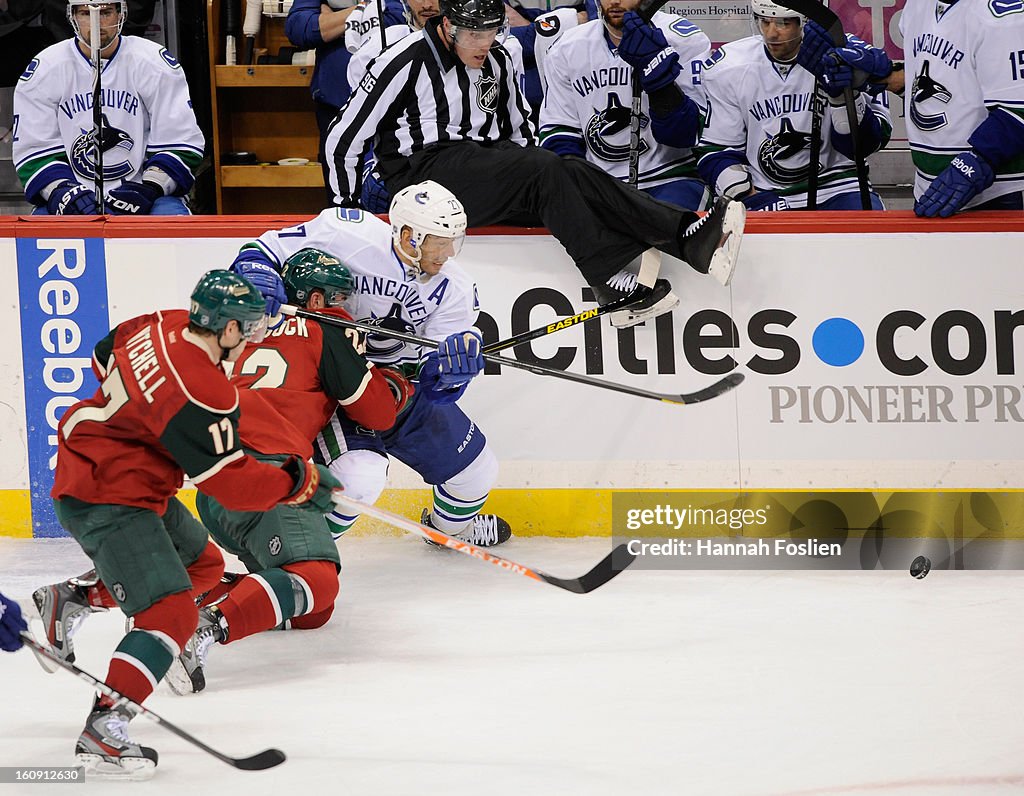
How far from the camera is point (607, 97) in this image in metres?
4.46

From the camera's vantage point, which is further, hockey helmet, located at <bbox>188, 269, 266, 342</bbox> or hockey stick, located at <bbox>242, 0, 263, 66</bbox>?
hockey stick, located at <bbox>242, 0, 263, 66</bbox>

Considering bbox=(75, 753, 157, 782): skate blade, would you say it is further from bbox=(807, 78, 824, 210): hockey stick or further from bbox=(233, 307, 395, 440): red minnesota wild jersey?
bbox=(807, 78, 824, 210): hockey stick

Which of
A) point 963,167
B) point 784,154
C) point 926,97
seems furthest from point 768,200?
point 963,167

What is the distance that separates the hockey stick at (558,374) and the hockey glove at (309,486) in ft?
2.58

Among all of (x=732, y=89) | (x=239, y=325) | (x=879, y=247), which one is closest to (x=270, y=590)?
(x=239, y=325)

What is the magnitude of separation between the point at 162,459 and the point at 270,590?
1.78 feet

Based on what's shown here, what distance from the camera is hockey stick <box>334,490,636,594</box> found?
296 centimetres

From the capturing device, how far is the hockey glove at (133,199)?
4.53 metres

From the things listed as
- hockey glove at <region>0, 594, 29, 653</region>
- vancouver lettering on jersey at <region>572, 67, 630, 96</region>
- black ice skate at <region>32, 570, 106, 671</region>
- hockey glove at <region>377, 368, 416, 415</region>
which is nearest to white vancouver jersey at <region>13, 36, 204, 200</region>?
vancouver lettering on jersey at <region>572, 67, 630, 96</region>

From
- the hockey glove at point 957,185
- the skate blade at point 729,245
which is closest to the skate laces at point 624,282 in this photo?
the skate blade at point 729,245

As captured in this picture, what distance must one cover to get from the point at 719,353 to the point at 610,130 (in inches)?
36.4

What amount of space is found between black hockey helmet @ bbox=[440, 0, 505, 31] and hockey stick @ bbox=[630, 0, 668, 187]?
59cm

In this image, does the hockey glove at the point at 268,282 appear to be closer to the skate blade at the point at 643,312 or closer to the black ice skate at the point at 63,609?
the black ice skate at the point at 63,609

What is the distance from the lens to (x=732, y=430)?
4047 mm
